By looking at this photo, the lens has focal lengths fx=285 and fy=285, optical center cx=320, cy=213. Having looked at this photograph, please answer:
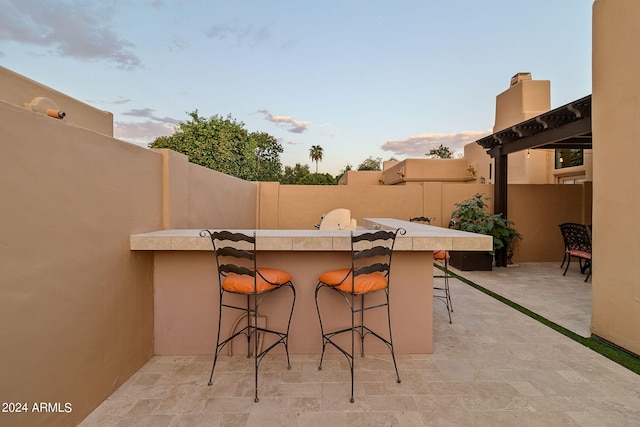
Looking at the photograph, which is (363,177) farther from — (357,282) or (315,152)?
(315,152)

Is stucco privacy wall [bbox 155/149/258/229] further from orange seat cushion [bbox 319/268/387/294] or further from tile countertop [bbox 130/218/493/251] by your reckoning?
orange seat cushion [bbox 319/268/387/294]

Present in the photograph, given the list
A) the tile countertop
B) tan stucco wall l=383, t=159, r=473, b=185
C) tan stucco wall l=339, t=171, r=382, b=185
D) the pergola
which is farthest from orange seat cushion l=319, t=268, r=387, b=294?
tan stucco wall l=339, t=171, r=382, b=185

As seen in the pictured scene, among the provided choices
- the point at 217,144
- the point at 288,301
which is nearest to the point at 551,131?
the point at 288,301

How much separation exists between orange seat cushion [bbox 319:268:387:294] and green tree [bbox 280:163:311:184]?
29.4m

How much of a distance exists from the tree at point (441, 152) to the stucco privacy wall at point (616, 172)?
121ft

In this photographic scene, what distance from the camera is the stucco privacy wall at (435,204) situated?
7.27 metres

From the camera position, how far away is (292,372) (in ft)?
7.57

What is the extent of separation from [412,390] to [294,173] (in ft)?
106

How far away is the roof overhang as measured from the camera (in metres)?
4.23

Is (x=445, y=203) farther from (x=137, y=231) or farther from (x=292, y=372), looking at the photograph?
(x=137, y=231)

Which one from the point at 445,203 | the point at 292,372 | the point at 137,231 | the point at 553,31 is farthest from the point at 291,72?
the point at 292,372

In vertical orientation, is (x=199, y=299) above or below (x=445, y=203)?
below

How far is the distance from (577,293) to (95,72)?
1053cm

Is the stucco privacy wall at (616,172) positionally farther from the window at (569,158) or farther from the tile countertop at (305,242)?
the window at (569,158)
